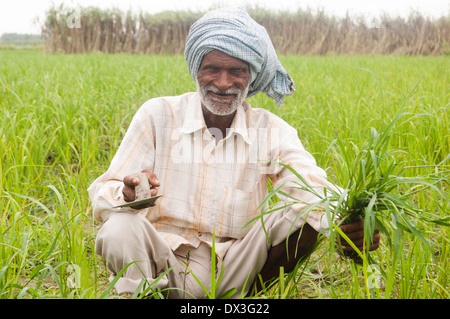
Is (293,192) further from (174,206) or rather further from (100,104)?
(100,104)

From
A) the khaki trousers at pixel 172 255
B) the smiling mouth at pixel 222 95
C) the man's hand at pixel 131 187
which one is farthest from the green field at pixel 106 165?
the smiling mouth at pixel 222 95

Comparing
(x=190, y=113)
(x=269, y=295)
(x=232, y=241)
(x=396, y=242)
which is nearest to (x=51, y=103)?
(x=190, y=113)

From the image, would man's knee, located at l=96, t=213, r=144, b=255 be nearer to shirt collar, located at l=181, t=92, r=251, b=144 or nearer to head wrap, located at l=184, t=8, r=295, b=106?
shirt collar, located at l=181, t=92, r=251, b=144

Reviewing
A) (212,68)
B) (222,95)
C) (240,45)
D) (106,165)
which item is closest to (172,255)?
(222,95)

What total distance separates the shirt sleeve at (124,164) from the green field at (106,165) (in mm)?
122

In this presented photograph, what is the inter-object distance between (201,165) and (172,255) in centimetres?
37

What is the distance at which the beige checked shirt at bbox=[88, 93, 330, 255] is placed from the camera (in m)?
1.89

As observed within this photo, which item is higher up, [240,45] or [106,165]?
[240,45]

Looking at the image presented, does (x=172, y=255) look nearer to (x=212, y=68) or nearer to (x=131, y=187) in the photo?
(x=131, y=187)

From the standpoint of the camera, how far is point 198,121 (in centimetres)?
196

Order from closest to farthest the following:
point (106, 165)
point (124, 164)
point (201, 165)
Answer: point (124, 164) → point (201, 165) → point (106, 165)

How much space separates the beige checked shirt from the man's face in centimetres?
7

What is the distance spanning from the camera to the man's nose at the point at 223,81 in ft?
6.26

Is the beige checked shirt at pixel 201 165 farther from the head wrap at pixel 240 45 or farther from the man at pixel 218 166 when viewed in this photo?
the head wrap at pixel 240 45
